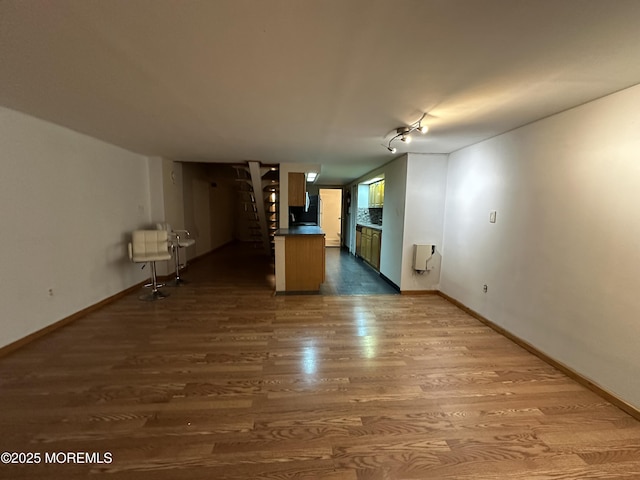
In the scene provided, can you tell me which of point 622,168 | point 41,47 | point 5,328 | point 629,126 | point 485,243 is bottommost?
point 5,328

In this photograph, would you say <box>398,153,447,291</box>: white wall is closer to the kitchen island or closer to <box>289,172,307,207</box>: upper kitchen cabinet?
the kitchen island

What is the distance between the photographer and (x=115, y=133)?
3.11m

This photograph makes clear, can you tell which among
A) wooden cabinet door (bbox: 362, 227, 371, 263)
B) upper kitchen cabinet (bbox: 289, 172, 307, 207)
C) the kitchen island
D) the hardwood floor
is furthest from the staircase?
the hardwood floor

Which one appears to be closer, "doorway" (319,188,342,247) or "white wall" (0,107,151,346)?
"white wall" (0,107,151,346)

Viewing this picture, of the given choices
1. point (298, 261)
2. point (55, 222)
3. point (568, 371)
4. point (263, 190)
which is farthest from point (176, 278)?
point (568, 371)

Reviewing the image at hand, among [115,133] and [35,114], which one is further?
[115,133]

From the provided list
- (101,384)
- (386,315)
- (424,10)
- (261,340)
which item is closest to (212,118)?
(424,10)

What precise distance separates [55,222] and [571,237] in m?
5.19

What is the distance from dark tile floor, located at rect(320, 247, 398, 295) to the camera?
172 inches

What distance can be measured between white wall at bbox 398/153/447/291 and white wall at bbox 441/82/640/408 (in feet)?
2.48

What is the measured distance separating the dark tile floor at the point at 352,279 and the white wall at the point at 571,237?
1.65 metres

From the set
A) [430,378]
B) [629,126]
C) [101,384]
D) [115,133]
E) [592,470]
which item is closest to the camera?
[592,470]

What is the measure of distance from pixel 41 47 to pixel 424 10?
81.1 inches

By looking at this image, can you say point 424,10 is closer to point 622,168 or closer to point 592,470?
point 622,168
